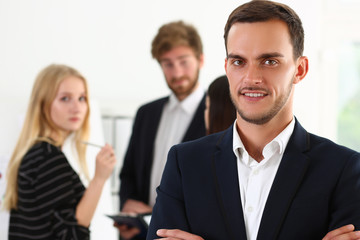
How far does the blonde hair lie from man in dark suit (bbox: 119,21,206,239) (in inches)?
14.0

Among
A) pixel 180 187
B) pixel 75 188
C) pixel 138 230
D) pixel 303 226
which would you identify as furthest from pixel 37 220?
pixel 303 226

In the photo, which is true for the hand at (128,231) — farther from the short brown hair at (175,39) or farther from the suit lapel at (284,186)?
the suit lapel at (284,186)

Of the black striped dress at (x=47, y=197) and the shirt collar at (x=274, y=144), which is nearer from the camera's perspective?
the shirt collar at (x=274, y=144)

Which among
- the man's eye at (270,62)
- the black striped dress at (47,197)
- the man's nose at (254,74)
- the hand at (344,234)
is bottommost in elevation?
the black striped dress at (47,197)

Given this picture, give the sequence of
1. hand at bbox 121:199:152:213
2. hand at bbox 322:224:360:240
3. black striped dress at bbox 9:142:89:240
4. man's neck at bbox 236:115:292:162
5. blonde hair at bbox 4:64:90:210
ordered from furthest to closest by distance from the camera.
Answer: hand at bbox 121:199:152:213 < blonde hair at bbox 4:64:90:210 < black striped dress at bbox 9:142:89:240 < man's neck at bbox 236:115:292:162 < hand at bbox 322:224:360:240

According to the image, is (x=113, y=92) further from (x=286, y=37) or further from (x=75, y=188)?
(x=286, y=37)

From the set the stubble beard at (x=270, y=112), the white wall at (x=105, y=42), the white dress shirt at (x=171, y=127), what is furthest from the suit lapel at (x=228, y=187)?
the white wall at (x=105, y=42)

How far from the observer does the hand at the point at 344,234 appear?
973mm

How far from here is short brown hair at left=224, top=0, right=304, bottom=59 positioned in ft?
3.36

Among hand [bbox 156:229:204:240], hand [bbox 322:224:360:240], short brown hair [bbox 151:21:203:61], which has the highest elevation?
short brown hair [bbox 151:21:203:61]

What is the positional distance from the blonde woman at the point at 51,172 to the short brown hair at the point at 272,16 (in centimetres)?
105

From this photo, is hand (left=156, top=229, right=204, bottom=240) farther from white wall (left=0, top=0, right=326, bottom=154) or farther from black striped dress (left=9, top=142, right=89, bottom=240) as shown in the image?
white wall (left=0, top=0, right=326, bottom=154)

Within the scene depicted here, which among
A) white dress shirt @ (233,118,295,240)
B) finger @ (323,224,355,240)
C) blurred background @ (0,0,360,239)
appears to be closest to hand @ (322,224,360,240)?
Result: finger @ (323,224,355,240)

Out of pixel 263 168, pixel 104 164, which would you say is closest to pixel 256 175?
pixel 263 168
